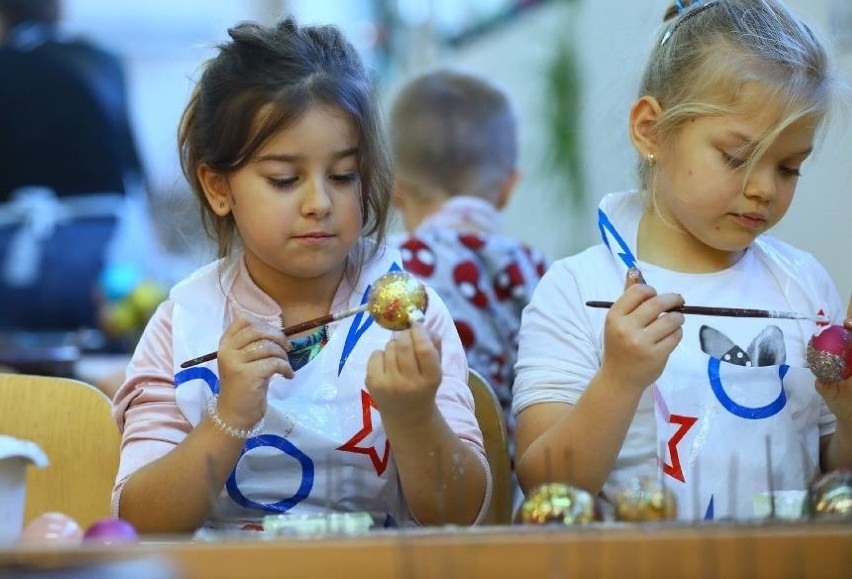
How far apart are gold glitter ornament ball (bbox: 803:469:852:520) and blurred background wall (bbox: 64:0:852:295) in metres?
0.81

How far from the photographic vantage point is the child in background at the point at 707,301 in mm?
1780

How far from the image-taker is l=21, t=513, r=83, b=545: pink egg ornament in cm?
117

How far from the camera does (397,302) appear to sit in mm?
1614

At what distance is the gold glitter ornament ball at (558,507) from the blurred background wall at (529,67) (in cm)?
95

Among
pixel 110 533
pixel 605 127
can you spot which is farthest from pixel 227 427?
pixel 605 127

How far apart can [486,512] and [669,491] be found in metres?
0.52

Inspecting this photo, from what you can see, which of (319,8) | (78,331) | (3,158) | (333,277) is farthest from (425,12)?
(333,277)

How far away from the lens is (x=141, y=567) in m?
1.09

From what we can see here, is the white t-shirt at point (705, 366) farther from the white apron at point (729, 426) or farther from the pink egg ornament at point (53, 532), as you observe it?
the pink egg ornament at point (53, 532)

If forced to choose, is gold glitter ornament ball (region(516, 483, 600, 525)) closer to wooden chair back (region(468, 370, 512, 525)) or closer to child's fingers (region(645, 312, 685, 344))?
child's fingers (region(645, 312, 685, 344))

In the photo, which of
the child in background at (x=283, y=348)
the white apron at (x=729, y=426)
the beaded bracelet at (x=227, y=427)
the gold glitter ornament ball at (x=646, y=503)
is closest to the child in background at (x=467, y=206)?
the child in background at (x=283, y=348)

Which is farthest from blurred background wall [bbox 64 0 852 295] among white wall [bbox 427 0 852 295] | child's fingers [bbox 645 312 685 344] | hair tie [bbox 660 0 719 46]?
child's fingers [bbox 645 312 685 344]

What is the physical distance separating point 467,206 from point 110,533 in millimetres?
2038

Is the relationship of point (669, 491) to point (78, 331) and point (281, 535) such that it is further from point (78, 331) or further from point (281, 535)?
point (78, 331)
